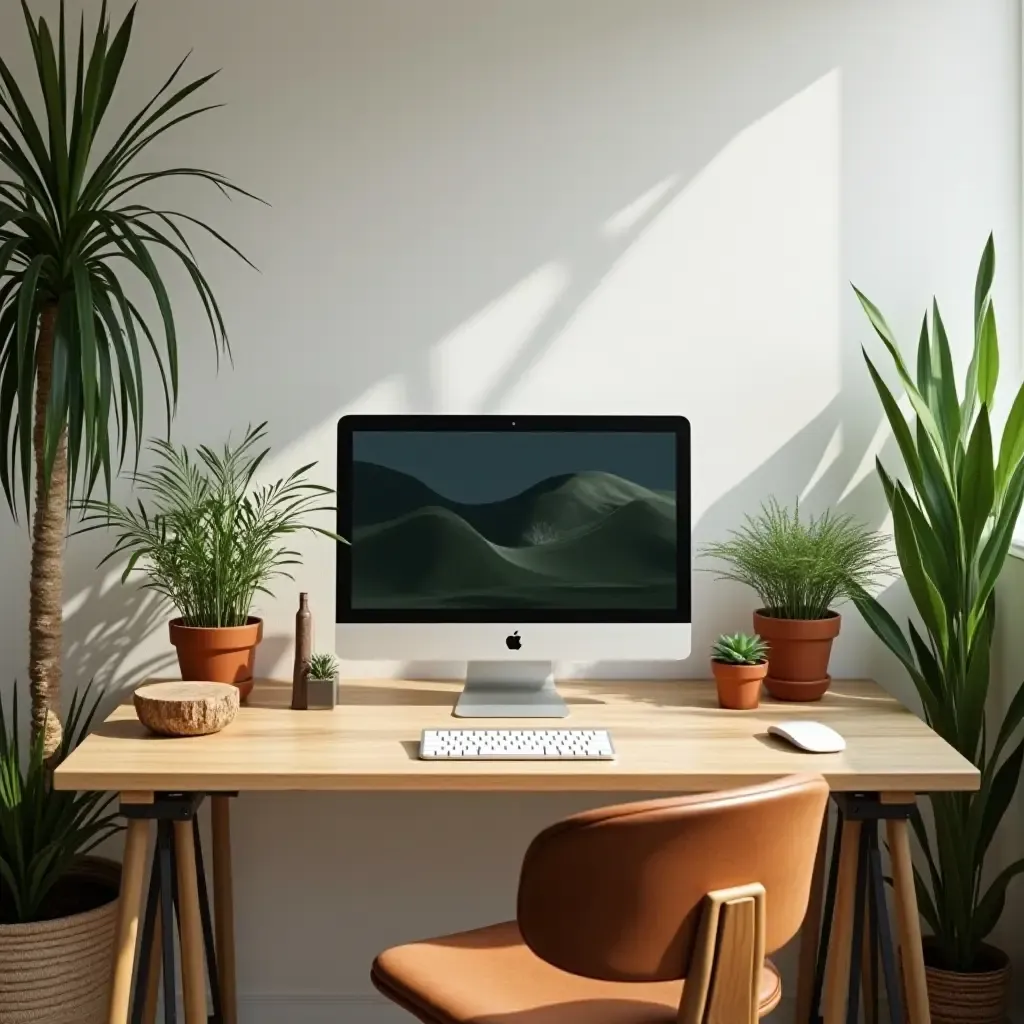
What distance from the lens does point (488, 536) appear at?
2.54 meters

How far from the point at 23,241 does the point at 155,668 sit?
3.13 ft

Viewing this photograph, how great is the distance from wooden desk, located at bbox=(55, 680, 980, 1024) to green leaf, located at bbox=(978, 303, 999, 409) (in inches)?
25.1

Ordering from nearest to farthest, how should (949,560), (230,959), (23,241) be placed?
(23,241) < (949,560) < (230,959)

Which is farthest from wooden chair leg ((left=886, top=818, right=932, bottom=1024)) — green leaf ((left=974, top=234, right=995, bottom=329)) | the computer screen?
green leaf ((left=974, top=234, right=995, bottom=329))

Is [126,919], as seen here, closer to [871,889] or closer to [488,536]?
[488,536]

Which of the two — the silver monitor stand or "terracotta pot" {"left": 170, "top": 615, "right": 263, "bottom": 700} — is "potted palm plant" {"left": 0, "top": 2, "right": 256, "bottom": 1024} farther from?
the silver monitor stand

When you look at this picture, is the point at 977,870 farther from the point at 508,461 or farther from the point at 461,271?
the point at 461,271

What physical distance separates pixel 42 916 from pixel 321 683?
670 mm

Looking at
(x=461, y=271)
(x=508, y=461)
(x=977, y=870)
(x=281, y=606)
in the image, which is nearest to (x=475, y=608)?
(x=508, y=461)

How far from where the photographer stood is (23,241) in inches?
92.5

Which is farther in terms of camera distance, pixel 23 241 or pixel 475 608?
pixel 475 608

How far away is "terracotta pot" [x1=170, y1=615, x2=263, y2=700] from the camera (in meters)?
2.54

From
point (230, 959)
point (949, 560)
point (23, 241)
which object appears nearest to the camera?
point (23, 241)

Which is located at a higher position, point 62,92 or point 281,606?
point 62,92
